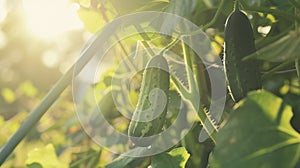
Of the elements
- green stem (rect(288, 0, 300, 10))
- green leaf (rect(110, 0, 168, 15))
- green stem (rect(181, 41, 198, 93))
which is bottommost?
green stem (rect(181, 41, 198, 93))

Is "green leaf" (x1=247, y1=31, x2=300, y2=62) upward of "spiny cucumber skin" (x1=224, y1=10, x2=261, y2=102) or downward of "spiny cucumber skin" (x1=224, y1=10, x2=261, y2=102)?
upward

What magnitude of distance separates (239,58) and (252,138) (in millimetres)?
265

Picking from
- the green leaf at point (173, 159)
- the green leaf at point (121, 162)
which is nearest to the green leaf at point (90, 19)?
the green leaf at point (121, 162)

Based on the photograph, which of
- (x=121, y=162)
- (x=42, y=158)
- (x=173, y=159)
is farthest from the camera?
(x=42, y=158)

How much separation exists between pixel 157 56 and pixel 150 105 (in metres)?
0.08

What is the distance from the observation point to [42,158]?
156 centimetres

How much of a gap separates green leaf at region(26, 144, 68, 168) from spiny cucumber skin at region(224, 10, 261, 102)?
0.68m

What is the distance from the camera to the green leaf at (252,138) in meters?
0.72

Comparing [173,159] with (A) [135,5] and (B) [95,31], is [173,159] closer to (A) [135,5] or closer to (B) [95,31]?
(A) [135,5]

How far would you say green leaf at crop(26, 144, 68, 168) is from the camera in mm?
1539

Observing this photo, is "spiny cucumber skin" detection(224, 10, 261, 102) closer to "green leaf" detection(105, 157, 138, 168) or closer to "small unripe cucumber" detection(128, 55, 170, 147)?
"small unripe cucumber" detection(128, 55, 170, 147)

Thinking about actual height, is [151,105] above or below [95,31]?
above

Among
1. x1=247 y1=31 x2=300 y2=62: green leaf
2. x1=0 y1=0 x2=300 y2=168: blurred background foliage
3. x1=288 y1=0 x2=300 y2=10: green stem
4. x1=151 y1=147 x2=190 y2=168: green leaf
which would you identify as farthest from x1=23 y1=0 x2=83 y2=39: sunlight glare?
x1=247 y1=31 x2=300 y2=62: green leaf

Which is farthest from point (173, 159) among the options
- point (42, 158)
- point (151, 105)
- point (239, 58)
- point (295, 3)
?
point (42, 158)
